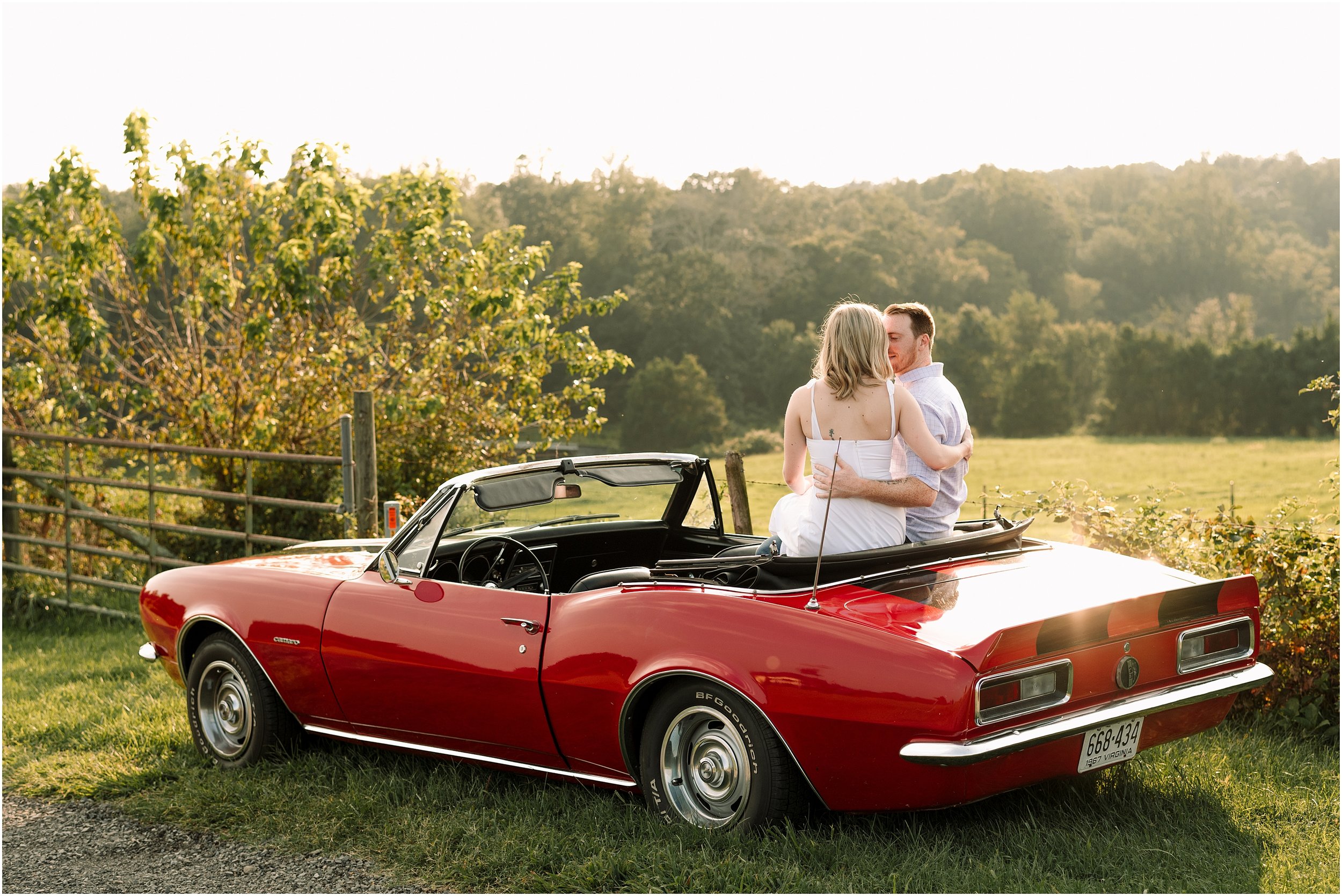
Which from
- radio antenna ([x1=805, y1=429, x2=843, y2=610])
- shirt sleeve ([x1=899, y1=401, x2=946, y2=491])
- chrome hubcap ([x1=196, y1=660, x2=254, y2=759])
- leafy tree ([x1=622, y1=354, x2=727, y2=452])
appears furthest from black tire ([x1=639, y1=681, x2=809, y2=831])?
leafy tree ([x1=622, y1=354, x2=727, y2=452])

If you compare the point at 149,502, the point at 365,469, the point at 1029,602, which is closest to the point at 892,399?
the point at 1029,602

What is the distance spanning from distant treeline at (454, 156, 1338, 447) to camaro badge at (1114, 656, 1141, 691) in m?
40.8

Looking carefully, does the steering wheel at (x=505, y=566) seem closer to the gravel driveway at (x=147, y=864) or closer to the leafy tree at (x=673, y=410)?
the gravel driveway at (x=147, y=864)

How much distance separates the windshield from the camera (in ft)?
18.0

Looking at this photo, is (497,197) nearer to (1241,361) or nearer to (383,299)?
(383,299)

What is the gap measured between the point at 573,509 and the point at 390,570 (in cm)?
86

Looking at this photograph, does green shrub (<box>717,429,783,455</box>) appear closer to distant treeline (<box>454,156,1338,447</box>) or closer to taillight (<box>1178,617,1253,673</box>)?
distant treeline (<box>454,156,1338,447</box>)

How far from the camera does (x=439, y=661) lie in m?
5.15

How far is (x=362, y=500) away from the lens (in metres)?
9.25

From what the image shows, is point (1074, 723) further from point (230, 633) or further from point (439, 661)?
point (230, 633)

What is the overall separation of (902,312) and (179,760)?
4.02 metres

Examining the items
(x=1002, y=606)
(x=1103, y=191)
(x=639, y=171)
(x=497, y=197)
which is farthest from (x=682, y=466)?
(x=1103, y=191)

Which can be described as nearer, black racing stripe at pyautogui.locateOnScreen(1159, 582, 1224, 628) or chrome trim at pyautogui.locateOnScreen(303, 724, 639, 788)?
black racing stripe at pyautogui.locateOnScreen(1159, 582, 1224, 628)

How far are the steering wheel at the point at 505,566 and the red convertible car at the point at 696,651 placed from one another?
0.08 ft
